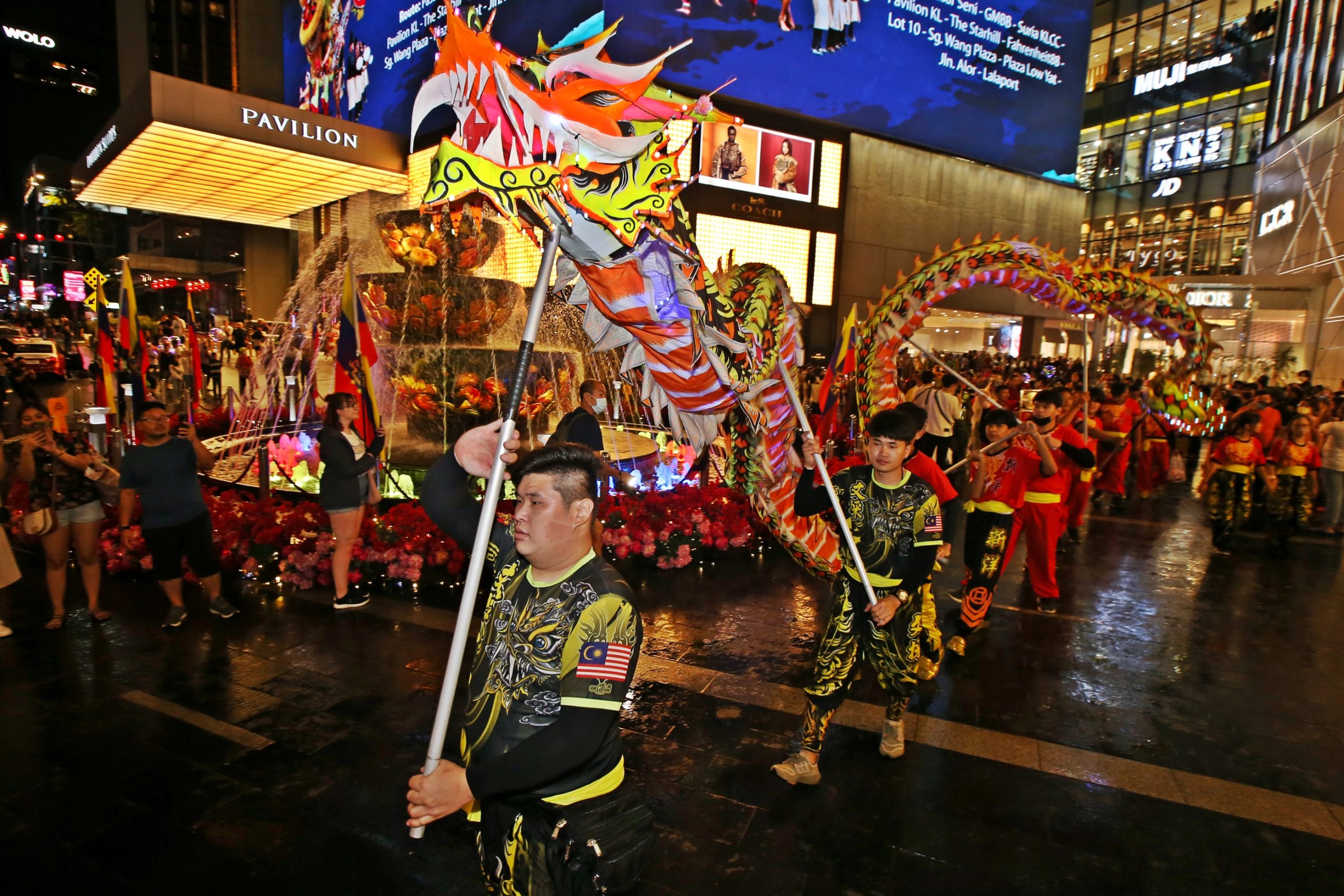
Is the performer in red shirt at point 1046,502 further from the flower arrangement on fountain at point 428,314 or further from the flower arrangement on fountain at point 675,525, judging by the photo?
the flower arrangement on fountain at point 428,314

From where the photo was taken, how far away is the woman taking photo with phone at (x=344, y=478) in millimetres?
5707

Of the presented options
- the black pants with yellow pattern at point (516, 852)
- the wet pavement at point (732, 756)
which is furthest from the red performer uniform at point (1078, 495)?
the black pants with yellow pattern at point (516, 852)

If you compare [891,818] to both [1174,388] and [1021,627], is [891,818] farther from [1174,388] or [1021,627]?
[1174,388]

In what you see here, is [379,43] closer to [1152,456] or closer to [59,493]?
[59,493]

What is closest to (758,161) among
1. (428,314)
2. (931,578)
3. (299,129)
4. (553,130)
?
(299,129)

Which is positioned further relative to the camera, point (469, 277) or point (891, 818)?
point (469, 277)

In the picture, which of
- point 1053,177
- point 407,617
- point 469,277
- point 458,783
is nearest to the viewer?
point 458,783

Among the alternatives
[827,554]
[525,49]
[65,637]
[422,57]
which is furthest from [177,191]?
[827,554]

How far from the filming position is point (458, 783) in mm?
1755

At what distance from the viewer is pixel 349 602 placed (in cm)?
598

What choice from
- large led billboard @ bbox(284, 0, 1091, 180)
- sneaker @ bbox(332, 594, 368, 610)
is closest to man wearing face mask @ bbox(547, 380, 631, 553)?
sneaker @ bbox(332, 594, 368, 610)

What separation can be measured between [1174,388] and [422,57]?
1965 centimetres

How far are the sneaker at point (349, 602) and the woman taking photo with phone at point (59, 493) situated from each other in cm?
173

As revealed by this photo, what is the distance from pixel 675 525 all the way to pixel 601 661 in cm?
548
